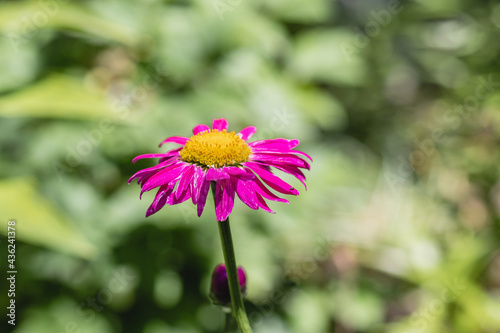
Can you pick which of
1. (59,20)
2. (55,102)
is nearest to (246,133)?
(55,102)

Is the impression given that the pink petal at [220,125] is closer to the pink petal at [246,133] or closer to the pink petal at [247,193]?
the pink petal at [246,133]

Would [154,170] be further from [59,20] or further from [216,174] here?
[59,20]

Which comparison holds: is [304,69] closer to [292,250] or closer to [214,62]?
[214,62]

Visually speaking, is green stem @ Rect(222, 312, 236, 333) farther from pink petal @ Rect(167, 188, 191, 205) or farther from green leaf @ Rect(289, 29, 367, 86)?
green leaf @ Rect(289, 29, 367, 86)

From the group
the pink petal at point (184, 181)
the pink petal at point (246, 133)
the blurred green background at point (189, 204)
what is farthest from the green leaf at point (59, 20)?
the pink petal at point (184, 181)

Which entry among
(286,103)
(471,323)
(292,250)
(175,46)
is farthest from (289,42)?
(471,323)
